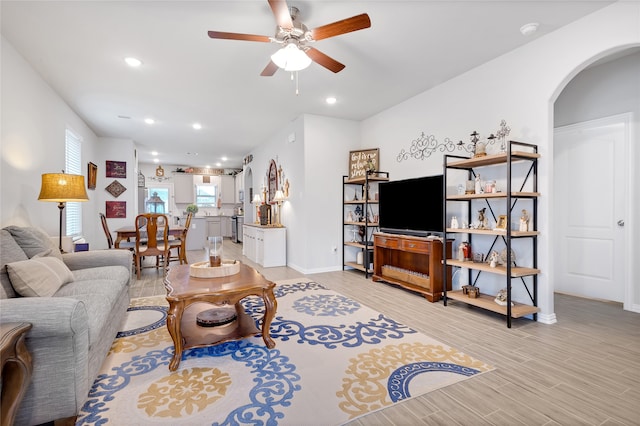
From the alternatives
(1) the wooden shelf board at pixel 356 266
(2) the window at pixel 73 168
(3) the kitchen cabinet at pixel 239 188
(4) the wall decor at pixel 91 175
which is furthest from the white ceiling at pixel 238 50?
(3) the kitchen cabinet at pixel 239 188

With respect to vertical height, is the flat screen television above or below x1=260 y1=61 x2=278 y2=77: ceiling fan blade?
below

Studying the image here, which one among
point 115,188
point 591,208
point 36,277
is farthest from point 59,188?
point 591,208

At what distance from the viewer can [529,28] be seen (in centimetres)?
279

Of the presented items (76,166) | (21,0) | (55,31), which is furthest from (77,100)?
(21,0)

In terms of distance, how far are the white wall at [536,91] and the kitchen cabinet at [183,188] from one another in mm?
9125

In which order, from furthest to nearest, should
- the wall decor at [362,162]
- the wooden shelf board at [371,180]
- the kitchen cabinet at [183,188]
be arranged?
the kitchen cabinet at [183,188], the wall decor at [362,162], the wooden shelf board at [371,180]

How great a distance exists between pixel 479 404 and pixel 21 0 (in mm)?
4372

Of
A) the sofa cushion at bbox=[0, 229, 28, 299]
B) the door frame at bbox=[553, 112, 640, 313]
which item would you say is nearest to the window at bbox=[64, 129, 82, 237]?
the sofa cushion at bbox=[0, 229, 28, 299]

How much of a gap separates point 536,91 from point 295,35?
8.16 ft

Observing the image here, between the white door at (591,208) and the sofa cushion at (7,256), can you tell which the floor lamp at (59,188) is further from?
the white door at (591,208)

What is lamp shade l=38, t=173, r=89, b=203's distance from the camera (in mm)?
3078

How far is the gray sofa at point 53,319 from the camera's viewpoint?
142 centimetres

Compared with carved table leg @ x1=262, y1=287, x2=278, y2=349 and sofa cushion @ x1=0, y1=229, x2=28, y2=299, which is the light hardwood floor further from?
sofa cushion @ x1=0, y1=229, x2=28, y2=299

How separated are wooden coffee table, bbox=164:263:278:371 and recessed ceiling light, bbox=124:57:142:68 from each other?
241 centimetres
